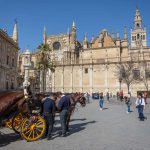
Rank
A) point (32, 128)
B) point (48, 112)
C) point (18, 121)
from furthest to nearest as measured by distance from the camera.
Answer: point (18, 121)
point (48, 112)
point (32, 128)

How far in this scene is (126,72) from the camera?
5103 centimetres

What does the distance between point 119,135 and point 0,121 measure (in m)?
4.57

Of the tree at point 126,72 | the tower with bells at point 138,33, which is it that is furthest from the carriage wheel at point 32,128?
the tower with bells at point 138,33

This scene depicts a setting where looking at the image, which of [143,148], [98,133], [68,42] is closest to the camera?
[143,148]

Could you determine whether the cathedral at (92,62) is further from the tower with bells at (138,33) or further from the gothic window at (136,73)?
the tower with bells at (138,33)

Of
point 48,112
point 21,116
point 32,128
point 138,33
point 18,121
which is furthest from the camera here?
point 138,33

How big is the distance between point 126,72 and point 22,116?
4481 centimetres

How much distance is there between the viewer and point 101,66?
5825cm

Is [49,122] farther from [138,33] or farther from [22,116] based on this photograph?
[138,33]

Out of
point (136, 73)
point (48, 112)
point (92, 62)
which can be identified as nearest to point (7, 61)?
point (48, 112)

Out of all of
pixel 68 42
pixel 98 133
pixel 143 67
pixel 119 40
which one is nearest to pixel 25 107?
pixel 98 133

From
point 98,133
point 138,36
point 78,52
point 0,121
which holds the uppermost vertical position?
point 138,36

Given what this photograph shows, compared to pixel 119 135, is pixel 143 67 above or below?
above

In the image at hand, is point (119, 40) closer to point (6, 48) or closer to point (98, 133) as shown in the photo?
point (6, 48)
